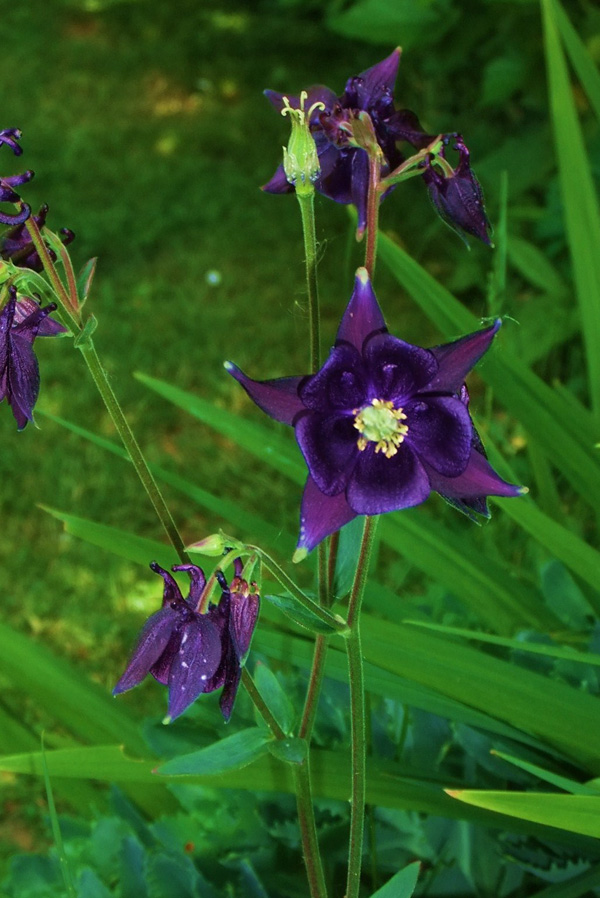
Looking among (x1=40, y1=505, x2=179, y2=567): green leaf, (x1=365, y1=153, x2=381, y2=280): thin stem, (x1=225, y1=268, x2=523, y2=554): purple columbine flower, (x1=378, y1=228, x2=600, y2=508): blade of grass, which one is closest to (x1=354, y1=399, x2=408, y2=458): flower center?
(x1=225, y1=268, x2=523, y2=554): purple columbine flower

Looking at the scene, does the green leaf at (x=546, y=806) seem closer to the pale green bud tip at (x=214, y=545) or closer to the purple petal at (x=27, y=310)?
the pale green bud tip at (x=214, y=545)

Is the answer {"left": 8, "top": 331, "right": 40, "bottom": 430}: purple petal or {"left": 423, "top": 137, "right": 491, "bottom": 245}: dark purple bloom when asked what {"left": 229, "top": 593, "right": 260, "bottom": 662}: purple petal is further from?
{"left": 423, "top": 137, "right": 491, "bottom": 245}: dark purple bloom

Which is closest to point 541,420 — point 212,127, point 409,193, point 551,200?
point 551,200

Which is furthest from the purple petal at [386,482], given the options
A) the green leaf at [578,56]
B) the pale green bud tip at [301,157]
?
the green leaf at [578,56]

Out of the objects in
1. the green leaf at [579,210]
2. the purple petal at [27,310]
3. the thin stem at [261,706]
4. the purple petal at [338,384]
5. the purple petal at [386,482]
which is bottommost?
the thin stem at [261,706]

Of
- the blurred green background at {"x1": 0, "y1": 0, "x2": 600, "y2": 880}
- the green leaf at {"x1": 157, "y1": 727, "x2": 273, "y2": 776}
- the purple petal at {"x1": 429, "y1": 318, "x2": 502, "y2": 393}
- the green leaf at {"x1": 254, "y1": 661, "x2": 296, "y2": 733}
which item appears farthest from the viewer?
the blurred green background at {"x1": 0, "y1": 0, "x2": 600, "y2": 880}

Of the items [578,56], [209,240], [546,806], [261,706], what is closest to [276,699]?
[261,706]
